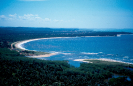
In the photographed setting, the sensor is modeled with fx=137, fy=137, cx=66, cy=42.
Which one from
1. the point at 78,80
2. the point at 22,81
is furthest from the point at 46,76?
the point at 78,80

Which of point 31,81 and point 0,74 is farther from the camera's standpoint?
point 0,74

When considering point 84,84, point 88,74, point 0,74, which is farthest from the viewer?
point 88,74

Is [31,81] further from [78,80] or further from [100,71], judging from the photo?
[100,71]

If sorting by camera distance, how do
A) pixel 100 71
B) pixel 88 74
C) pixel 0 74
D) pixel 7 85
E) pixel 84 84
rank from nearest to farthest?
pixel 7 85 → pixel 84 84 → pixel 0 74 → pixel 88 74 → pixel 100 71

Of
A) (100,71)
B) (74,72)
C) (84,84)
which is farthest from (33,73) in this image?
(100,71)

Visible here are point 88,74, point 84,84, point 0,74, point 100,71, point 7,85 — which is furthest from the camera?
point 100,71

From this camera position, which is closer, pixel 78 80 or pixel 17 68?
pixel 78 80

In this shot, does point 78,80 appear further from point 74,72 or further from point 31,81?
point 31,81

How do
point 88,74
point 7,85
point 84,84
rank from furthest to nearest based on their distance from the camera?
point 88,74, point 84,84, point 7,85
